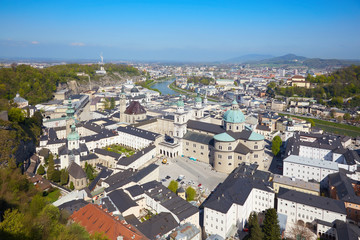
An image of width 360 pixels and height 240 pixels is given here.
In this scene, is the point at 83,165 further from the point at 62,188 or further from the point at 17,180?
the point at 17,180

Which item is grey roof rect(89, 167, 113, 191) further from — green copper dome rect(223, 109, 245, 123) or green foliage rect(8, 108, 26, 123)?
green foliage rect(8, 108, 26, 123)

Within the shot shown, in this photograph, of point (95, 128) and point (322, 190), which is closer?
point (322, 190)

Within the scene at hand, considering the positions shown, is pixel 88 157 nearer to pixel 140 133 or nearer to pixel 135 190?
pixel 140 133

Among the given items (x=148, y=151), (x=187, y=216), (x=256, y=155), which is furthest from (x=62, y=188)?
(x=256, y=155)

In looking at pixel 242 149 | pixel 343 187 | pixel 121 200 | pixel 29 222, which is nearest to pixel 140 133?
pixel 242 149

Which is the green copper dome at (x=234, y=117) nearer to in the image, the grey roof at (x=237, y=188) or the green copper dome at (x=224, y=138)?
the green copper dome at (x=224, y=138)

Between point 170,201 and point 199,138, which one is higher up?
point 199,138
